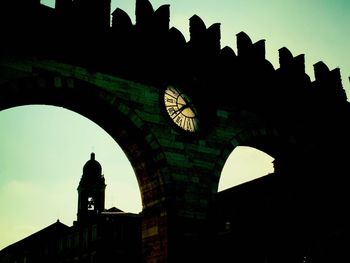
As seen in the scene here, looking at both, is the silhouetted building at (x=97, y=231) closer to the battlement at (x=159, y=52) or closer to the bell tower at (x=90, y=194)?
the bell tower at (x=90, y=194)

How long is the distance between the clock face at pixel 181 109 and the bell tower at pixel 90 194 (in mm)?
21298

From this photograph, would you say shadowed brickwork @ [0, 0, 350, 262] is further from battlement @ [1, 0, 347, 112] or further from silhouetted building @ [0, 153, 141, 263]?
silhouetted building @ [0, 153, 141, 263]

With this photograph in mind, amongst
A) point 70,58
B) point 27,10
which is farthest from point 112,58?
point 27,10

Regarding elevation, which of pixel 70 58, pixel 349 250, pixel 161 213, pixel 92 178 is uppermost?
pixel 92 178

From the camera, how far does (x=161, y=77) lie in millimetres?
11242

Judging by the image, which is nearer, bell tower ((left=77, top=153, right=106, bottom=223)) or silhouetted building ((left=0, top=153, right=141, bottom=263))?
silhouetted building ((left=0, top=153, right=141, bottom=263))

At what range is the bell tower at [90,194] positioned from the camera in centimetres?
3134

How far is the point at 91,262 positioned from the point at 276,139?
22.9m

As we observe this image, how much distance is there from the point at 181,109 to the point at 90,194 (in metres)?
21.6

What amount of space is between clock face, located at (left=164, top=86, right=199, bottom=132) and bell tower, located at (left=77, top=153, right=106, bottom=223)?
69.9 feet

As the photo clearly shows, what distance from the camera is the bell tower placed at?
31.3 metres

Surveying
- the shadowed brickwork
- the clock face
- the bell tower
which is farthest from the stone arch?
the bell tower

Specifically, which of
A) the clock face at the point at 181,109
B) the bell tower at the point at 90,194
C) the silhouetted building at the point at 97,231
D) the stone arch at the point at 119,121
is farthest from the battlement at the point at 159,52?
the bell tower at the point at 90,194

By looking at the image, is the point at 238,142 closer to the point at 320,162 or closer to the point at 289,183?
the point at 289,183
